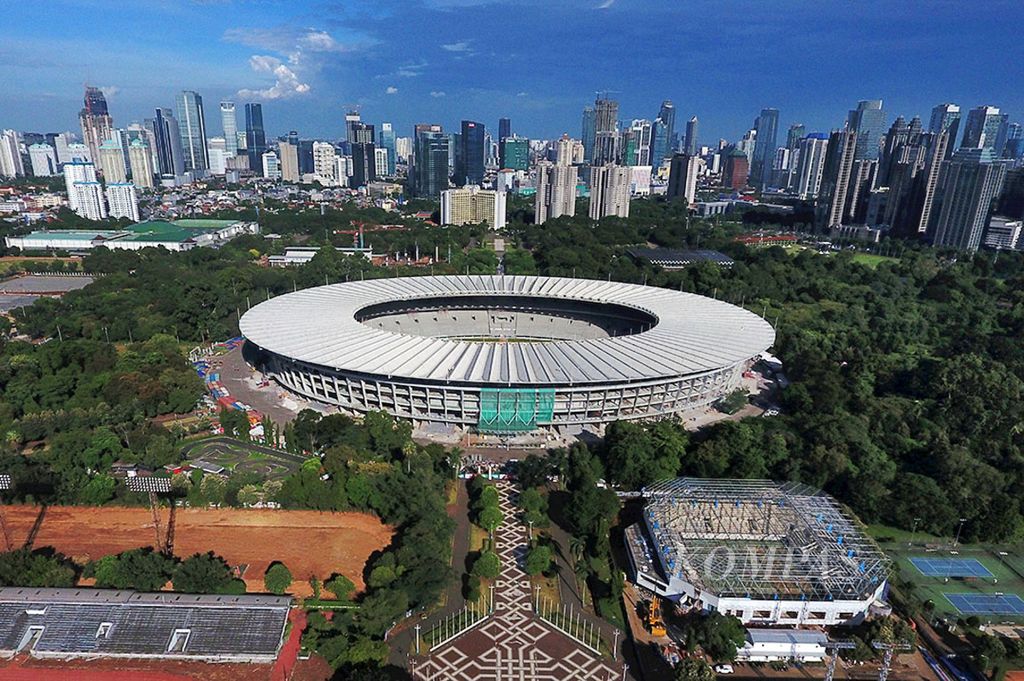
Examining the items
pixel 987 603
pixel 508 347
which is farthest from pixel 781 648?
pixel 508 347

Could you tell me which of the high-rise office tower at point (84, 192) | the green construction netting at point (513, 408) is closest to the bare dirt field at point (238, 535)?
the green construction netting at point (513, 408)

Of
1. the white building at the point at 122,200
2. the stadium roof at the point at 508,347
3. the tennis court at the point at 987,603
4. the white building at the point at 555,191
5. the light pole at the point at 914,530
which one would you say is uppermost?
the white building at the point at 555,191

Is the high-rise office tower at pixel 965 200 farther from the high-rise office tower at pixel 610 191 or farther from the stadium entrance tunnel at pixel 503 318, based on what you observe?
the stadium entrance tunnel at pixel 503 318

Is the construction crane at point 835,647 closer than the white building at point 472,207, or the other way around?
the construction crane at point 835,647

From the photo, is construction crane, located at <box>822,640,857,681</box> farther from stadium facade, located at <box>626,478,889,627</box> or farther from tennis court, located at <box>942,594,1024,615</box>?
tennis court, located at <box>942,594,1024,615</box>

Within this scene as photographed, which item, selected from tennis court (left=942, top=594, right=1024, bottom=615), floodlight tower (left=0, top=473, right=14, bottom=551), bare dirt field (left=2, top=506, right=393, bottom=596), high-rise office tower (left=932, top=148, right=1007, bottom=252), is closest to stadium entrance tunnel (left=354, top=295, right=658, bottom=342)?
bare dirt field (left=2, top=506, right=393, bottom=596)

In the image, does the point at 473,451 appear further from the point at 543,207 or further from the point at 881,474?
the point at 543,207

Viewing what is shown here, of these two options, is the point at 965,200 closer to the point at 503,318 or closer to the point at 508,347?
the point at 503,318

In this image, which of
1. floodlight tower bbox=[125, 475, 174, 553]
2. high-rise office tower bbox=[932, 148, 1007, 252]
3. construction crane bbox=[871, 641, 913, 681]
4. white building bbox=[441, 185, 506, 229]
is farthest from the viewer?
white building bbox=[441, 185, 506, 229]
